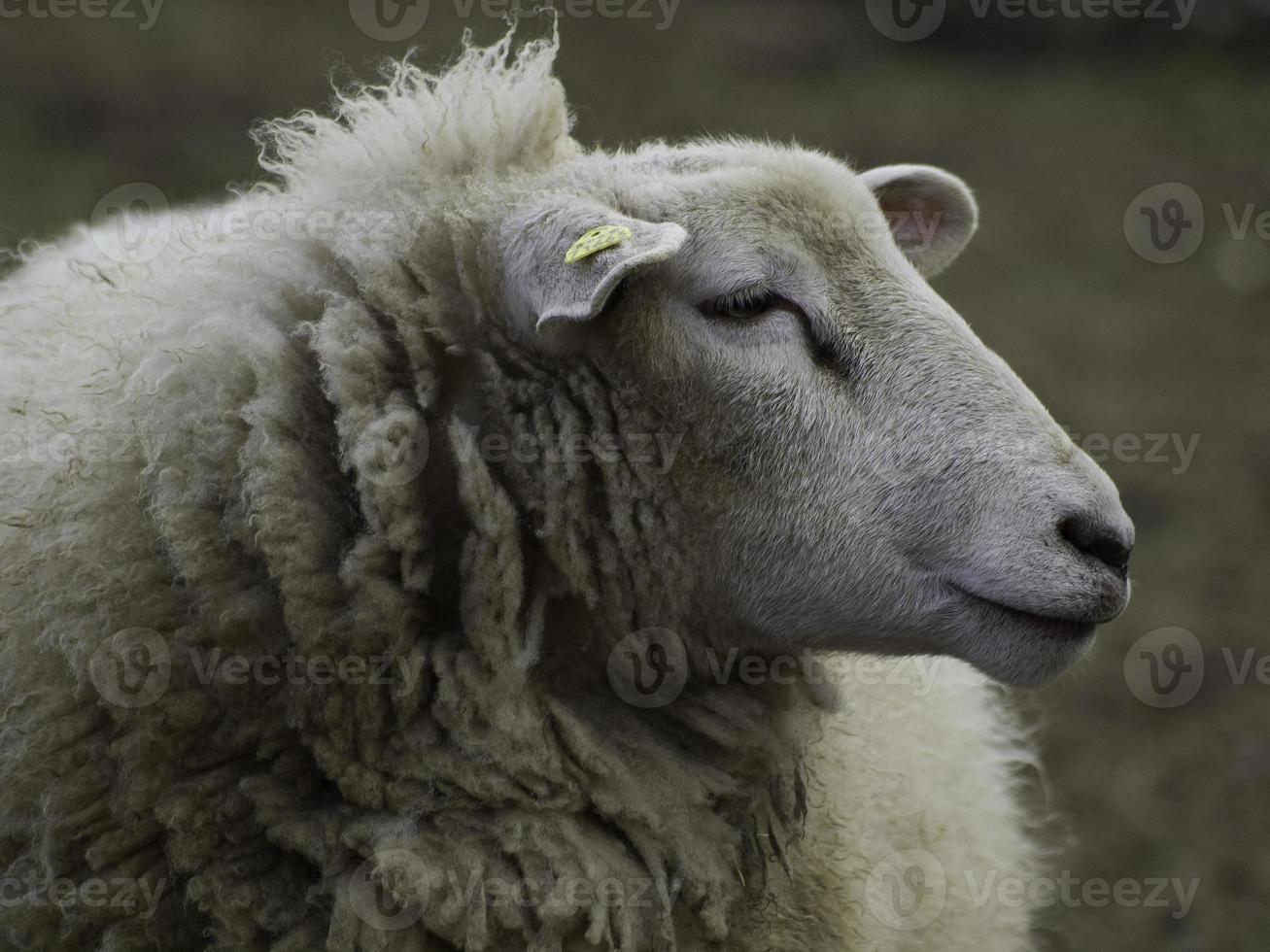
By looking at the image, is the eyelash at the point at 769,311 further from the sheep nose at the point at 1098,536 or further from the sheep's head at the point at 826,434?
the sheep nose at the point at 1098,536

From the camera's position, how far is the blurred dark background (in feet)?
15.4

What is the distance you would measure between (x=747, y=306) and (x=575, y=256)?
36 cm

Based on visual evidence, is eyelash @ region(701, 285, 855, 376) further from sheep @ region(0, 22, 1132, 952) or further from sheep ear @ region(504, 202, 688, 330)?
sheep ear @ region(504, 202, 688, 330)

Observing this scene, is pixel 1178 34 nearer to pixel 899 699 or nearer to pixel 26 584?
pixel 899 699

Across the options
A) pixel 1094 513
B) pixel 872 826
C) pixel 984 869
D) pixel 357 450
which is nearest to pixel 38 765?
pixel 357 450

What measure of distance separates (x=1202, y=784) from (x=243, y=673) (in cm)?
350

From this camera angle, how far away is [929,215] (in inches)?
130

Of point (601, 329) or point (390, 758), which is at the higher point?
point (601, 329)

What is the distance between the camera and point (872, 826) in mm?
2941

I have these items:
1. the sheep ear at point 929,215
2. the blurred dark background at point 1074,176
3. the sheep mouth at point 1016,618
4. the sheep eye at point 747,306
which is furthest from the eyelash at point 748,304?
→ the blurred dark background at point 1074,176

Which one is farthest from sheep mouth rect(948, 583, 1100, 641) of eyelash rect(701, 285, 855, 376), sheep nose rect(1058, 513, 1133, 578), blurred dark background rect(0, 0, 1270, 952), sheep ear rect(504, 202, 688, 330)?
blurred dark background rect(0, 0, 1270, 952)

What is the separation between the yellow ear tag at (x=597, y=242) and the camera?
2.32m

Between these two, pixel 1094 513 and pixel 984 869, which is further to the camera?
pixel 984 869

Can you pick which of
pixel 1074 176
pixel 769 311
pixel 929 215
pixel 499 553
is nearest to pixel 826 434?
pixel 769 311
